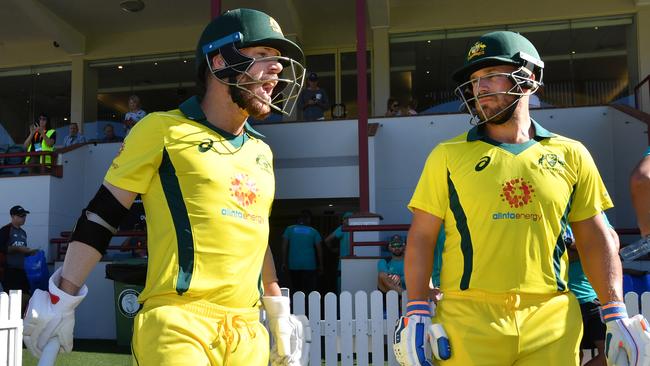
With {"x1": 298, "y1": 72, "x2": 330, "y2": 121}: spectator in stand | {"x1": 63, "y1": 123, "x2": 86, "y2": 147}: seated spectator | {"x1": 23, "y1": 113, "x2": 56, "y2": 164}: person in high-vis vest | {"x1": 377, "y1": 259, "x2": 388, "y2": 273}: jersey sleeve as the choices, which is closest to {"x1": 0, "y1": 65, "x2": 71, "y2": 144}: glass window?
{"x1": 63, "y1": 123, "x2": 86, "y2": 147}: seated spectator

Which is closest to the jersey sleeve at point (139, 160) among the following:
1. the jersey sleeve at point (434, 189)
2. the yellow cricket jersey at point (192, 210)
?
the yellow cricket jersey at point (192, 210)

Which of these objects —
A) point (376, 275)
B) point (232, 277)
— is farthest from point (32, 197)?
point (232, 277)

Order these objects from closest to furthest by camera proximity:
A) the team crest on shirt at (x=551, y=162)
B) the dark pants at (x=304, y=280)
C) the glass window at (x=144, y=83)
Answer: the team crest on shirt at (x=551, y=162), the dark pants at (x=304, y=280), the glass window at (x=144, y=83)

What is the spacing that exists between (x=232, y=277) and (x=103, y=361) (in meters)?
6.89

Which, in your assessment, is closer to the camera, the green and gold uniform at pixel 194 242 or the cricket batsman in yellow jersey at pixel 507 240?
the green and gold uniform at pixel 194 242

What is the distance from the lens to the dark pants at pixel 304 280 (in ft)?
39.0

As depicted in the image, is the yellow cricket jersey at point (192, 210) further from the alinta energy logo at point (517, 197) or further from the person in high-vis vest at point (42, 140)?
the person in high-vis vest at point (42, 140)

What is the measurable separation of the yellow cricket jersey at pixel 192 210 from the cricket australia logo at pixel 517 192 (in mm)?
1079

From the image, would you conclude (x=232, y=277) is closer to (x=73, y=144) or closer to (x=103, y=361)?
(x=103, y=361)

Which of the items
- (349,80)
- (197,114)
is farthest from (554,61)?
(197,114)

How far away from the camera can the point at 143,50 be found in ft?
60.4

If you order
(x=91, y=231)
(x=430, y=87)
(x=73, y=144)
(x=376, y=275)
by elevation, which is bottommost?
(x=376, y=275)

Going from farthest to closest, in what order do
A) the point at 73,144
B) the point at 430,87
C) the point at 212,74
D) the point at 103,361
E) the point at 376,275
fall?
the point at 430,87 < the point at 73,144 < the point at 376,275 < the point at 103,361 < the point at 212,74

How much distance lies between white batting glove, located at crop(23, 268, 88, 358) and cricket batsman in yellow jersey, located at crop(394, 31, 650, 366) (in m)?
1.37
